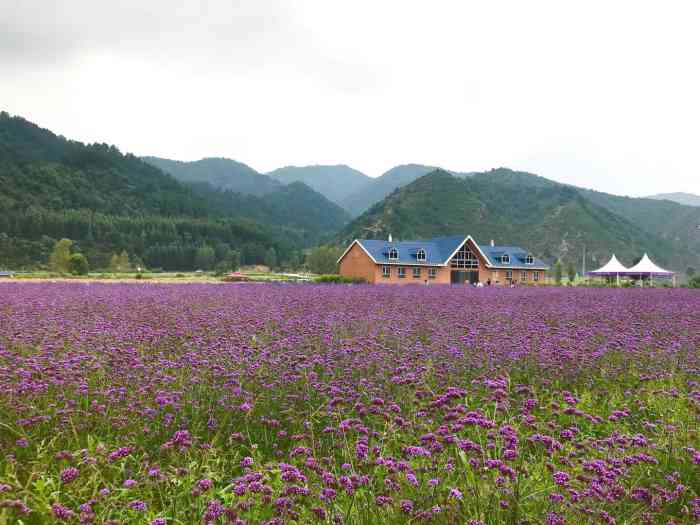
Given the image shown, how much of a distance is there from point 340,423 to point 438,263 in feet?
151

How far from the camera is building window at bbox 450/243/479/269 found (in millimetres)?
50719

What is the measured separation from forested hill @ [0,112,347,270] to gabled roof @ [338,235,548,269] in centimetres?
7413

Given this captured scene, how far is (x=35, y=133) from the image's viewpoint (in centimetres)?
18638

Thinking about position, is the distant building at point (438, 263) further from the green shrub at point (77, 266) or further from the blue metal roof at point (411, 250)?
the green shrub at point (77, 266)

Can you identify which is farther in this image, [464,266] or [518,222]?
[518,222]

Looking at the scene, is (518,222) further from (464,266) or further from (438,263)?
(438,263)

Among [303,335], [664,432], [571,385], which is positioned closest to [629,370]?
[571,385]

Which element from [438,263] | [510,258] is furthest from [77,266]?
[510,258]

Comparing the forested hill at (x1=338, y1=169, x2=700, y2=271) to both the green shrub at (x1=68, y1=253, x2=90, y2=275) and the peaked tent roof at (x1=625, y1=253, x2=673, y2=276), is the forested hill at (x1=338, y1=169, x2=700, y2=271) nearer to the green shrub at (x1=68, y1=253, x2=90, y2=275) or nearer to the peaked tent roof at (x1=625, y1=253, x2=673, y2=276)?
the peaked tent roof at (x1=625, y1=253, x2=673, y2=276)

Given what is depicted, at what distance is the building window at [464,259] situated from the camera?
50.7 m

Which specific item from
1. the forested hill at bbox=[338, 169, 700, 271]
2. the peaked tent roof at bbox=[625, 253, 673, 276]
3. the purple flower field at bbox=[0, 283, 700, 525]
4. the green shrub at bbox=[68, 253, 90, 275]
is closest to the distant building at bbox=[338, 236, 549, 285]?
the peaked tent roof at bbox=[625, 253, 673, 276]

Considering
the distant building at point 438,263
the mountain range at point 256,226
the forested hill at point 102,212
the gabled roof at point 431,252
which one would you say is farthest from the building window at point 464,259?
the forested hill at point 102,212

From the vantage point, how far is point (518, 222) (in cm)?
12938

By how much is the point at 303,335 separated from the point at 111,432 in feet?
11.7
